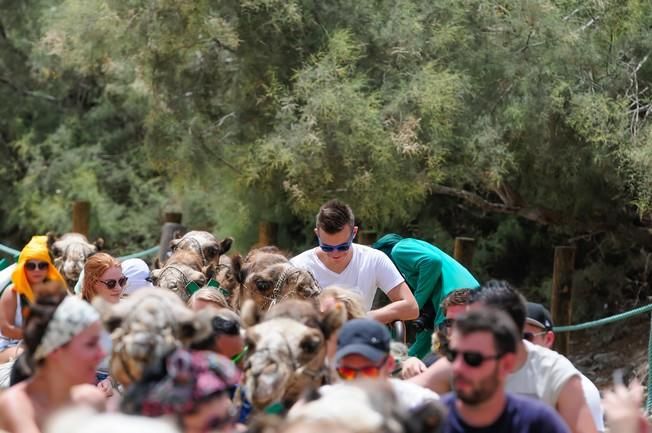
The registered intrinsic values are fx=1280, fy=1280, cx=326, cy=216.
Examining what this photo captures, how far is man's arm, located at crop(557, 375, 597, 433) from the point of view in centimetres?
491

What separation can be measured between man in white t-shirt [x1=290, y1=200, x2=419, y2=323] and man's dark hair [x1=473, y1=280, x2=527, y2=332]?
89.6 inches

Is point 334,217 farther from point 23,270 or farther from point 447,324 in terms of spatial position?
point 23,270

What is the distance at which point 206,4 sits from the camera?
12.5 metres

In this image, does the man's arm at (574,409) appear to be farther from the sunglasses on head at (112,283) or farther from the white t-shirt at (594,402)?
the sunglasses on head at (112,283)

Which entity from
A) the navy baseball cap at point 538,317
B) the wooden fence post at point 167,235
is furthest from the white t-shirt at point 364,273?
the wooden fence post at point 167,235

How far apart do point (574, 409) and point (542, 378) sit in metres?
0.17

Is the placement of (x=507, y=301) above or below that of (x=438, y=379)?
above

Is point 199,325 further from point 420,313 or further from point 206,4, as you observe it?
point 206,4

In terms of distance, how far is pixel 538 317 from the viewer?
18.4ft

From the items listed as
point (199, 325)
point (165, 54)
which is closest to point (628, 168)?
point (165, 54)

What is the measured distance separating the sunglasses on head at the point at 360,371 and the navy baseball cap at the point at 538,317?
1.15m

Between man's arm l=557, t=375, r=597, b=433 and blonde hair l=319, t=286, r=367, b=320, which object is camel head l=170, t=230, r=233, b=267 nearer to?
blonde hair l=319, t=286, r=367, b=320

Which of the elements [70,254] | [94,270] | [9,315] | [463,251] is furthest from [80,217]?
[94,270]

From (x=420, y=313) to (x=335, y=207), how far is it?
982 millimetres
